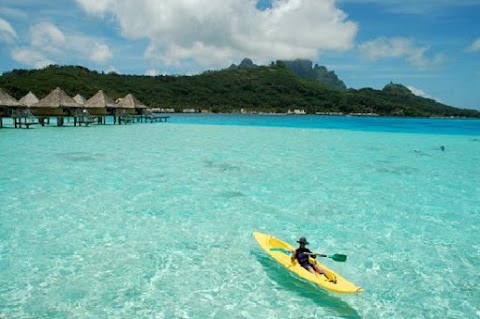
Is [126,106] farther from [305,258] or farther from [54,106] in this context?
[305,258]

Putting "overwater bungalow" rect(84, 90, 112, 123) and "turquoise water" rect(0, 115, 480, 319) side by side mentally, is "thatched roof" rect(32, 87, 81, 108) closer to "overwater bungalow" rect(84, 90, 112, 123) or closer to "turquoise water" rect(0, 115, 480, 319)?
"overwater bungalow" rect(84, 90, 112, 123)

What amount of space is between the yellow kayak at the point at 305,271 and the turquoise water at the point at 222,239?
263 mm

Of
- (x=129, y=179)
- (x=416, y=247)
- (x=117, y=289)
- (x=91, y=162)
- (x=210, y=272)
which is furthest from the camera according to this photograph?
(x=91, y=162)

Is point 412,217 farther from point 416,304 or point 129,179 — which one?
point 129,179

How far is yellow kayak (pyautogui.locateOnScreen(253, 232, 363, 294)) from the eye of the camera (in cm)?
607

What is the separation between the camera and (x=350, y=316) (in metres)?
5.91

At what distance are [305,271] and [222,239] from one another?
2710 mm

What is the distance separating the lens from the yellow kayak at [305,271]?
19.9ft

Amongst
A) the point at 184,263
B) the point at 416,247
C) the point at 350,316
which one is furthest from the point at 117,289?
the point at 416,247

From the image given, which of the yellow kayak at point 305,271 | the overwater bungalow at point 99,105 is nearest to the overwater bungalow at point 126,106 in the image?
the overwater bungalow at point 99,105

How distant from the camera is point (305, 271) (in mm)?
6648

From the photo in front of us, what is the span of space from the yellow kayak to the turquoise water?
0.26m

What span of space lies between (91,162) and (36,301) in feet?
43.0

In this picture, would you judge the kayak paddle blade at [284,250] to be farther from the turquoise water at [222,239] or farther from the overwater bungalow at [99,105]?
the overwater bungalow at [99,105]
